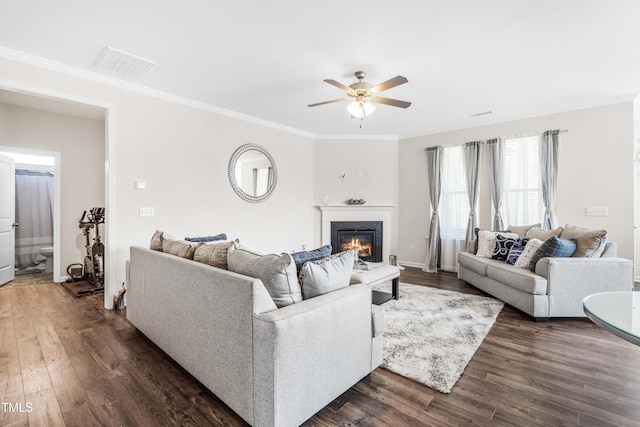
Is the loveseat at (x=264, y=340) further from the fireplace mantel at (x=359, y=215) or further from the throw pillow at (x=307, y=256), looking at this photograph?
the fireplace mantel at (x=359, y=215)

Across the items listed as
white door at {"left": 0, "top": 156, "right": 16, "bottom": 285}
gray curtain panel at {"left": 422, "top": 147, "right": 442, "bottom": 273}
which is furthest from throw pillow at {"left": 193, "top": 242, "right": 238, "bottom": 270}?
gray curtain panel at {"left": 422, "top": 147, "right": 442, "bottom": 273}

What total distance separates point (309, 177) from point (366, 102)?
282 cm

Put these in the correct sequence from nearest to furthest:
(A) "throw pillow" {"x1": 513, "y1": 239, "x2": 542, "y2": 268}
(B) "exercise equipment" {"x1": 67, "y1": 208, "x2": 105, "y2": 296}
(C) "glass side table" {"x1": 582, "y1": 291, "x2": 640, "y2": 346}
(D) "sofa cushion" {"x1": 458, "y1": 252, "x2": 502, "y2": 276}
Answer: (C) "glass side table" {"x1": 582, "y1": 291, "x2": 640, "y2": 346} < (A) "throw pillow" {"x1": 513, "y1": 239, "x2": 542, "y2": 268} < (D) "sofa cushion" {"x1": 458, "y1": 252, "x2": 502, "y2": 276} < (B) "exercise equipment" {"x1": 67, "y1": 208, "x2": 105, "y2": 296}

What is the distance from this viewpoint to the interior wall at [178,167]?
11.6ft

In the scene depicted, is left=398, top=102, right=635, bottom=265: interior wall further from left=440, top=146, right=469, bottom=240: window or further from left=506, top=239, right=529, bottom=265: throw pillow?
left=506, top=239, right=529, bottom=265: throw pillow

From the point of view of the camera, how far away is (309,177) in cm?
610

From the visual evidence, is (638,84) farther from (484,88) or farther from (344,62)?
(344,62)

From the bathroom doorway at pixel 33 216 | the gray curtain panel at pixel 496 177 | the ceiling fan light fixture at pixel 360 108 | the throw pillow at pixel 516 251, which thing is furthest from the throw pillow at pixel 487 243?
the bathroom doorway at pixel 33 216

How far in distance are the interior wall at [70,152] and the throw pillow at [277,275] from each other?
4.82 meters

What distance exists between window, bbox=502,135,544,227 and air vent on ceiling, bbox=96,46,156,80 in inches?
212

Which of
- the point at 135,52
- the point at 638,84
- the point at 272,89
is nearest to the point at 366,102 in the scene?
the point at 272,89

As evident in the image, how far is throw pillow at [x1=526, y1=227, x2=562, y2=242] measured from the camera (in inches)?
154

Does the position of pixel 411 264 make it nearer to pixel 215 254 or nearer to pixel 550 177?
pixel 550 177

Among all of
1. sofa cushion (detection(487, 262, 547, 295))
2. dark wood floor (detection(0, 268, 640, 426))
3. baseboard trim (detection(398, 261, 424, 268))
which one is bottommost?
dark wood floor (detection(0, 268, 640, 426))
